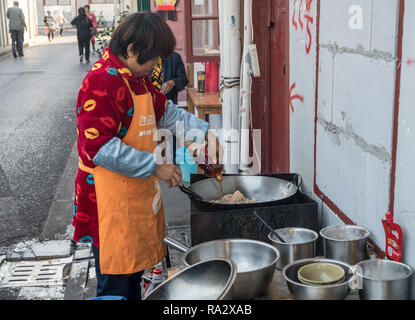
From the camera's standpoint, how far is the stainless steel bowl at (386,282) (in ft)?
7.15

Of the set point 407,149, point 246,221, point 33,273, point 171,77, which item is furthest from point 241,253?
point 171,77

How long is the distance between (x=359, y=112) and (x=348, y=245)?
0.61 metres

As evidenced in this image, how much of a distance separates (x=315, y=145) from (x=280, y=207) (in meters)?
0.53

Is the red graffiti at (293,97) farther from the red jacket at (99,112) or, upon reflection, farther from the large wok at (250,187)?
the red jacket at (99,112)

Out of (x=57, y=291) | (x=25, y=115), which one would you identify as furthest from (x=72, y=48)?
(x=57, y=291)

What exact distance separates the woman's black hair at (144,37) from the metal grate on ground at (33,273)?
253cm

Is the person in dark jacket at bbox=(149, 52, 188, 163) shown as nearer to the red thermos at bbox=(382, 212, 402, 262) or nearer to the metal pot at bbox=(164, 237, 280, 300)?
the metal pot at bbox=(164, 237, 280, 300)

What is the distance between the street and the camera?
6.45m

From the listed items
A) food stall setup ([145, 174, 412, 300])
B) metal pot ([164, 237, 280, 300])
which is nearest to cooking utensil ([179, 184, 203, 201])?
food stall setup ([145, 174, 412, 300])

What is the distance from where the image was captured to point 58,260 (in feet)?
16.9

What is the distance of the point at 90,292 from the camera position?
4.52 meters

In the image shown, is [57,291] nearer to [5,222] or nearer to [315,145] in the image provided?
[5,222]

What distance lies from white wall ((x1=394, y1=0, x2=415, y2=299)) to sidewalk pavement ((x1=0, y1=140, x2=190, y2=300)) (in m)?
2.43

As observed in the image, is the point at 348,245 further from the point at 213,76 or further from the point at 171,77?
the point at 213,76
